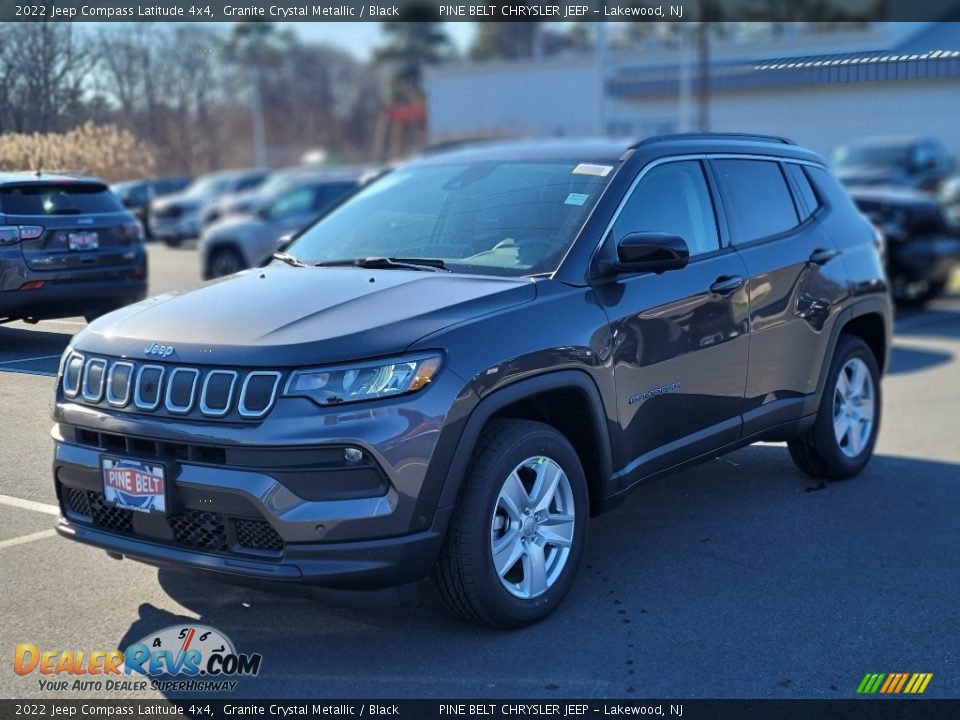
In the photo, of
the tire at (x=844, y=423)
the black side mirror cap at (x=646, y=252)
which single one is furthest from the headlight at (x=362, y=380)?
the tire at (x=844, y=423)

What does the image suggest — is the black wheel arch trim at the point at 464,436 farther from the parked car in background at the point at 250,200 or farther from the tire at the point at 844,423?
the parked car in background at the point at 250,200

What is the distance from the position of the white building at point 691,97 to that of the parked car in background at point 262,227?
21.1 m

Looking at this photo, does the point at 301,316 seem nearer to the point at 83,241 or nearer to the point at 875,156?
the point at 83,241

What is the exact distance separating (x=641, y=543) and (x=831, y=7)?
66929mm

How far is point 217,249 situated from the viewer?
14.9 m

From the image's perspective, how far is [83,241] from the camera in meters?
5.09

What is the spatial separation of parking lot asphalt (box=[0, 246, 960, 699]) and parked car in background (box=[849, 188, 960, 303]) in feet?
30.7

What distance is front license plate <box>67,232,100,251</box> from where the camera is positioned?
503cm

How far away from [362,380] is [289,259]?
66.9 inches

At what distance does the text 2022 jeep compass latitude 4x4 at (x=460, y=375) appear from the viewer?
3.63 meters

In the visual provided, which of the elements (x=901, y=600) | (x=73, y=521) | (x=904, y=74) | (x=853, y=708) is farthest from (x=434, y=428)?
(x=904, y=74)

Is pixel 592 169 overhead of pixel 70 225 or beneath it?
overhead

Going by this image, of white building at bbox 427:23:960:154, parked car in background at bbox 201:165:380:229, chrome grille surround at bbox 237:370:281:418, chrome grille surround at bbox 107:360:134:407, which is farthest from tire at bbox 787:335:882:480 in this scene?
white building at bbox 427:23:960:154

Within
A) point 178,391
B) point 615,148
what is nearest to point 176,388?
point 178,391
